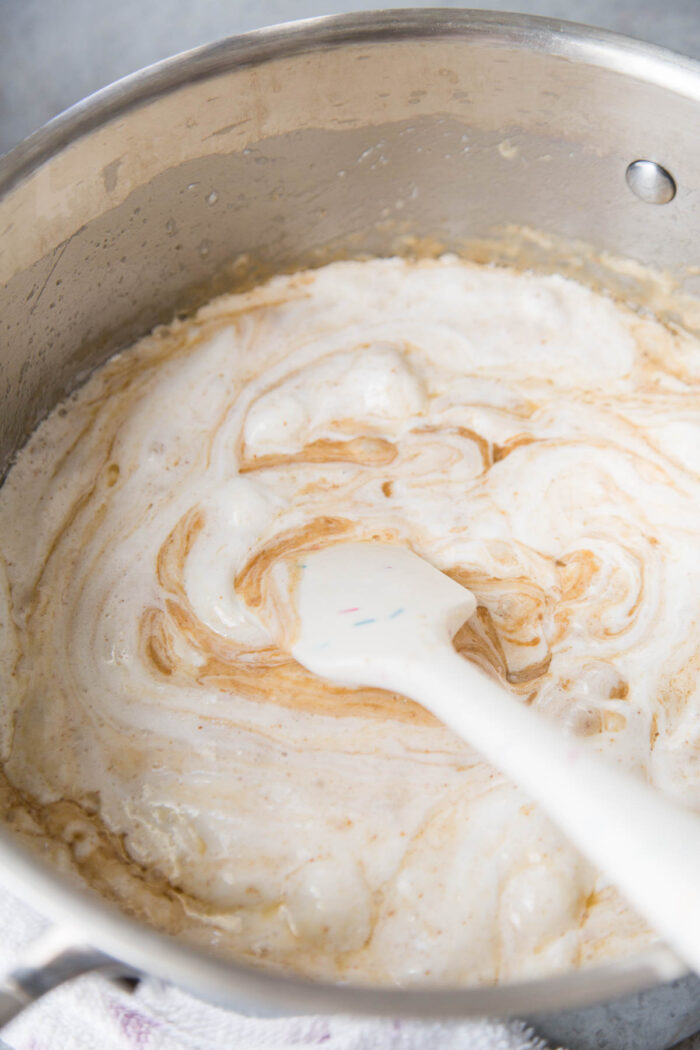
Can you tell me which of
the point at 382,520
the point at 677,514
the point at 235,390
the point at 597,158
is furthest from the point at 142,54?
the point at 677,514

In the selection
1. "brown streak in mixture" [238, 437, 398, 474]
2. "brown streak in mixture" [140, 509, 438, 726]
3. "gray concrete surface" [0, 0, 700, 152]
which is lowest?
"brown streak in mixture" [140, 509, 438, 726]

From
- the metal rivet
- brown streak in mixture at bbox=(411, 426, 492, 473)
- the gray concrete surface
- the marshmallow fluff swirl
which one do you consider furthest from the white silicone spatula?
the gray concrete surface

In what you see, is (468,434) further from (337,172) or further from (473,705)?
(473,705)

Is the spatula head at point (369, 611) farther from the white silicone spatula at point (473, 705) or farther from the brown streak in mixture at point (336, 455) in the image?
the brown streak in mixture at point (336, 455)

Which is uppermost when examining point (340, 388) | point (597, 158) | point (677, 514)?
point (597, 158)

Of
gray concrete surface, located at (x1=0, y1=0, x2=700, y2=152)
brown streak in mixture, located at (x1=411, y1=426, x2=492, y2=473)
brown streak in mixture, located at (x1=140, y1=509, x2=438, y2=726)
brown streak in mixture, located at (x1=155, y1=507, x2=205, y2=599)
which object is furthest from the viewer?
gray concrete surface, located at (x1=0, y1=0, x2=700, y2=152)

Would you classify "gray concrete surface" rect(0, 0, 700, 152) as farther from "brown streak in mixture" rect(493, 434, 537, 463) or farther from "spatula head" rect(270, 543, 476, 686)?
"spatula head" rect(270, 543, 476, 686)

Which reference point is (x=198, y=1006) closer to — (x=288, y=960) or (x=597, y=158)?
(x=288, y=960)
